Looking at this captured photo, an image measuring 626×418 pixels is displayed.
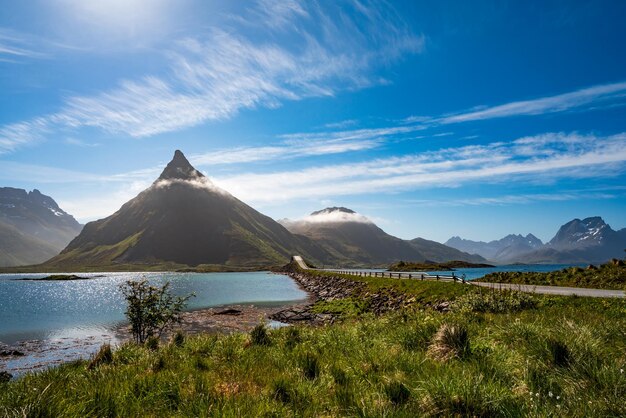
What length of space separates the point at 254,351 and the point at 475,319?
7874 millimetres

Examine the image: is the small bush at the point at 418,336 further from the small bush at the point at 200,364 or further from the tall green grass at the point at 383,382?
the small bush at the point at 200,364

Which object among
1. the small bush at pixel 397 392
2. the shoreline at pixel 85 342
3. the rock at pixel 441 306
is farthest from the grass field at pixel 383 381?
the rock at pixel 441 306

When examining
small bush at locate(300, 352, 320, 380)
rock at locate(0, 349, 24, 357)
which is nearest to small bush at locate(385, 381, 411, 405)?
small bush at locate(300, 352, 320, 380)

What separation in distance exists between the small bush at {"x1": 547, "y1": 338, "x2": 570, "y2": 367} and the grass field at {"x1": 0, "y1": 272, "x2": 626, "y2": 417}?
0.07 feet

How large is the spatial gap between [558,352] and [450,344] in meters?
2.13

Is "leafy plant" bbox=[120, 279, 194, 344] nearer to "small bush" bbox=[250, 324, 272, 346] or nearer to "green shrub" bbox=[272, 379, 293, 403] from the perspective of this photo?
"small bush" bbox=[250, 324, 272, 346]

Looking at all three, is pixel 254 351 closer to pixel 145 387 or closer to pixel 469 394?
pixel 145 387

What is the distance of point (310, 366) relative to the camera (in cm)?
806

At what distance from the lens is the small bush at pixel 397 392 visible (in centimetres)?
580

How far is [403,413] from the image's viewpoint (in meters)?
4.73

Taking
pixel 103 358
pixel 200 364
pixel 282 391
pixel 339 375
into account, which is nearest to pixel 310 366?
pixel 339 375

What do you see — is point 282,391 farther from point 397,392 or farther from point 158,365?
point 158,365

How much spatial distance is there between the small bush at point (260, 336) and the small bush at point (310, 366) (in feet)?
14.5

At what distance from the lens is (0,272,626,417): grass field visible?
4.93 meters
